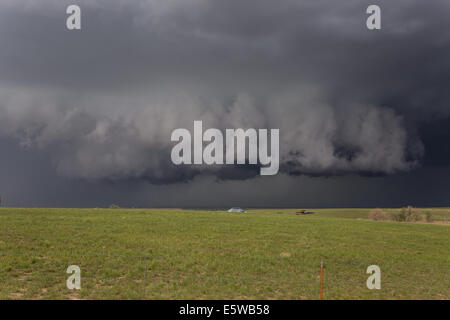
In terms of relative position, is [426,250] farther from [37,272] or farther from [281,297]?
[37,272]

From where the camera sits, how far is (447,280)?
77.3 ft

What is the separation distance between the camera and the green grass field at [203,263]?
60.0 ft

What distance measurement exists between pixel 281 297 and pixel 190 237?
58.9 feet

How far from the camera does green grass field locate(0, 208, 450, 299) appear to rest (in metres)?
18.3

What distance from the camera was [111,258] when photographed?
2386cm

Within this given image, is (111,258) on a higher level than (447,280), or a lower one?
higher

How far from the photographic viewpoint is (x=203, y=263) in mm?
23891
